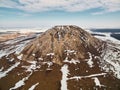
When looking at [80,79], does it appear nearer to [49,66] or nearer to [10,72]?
[49,66]

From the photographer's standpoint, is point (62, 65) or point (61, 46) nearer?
point (62, 65)

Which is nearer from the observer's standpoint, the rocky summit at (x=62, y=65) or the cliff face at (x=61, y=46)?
the rocky summit at (x=62, y=65)

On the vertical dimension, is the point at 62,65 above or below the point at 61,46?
below

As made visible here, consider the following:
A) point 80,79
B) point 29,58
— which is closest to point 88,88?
point 80,79

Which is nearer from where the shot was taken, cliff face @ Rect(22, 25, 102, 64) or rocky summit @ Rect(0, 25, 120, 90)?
Result: rocky summit @ Rect(0, 25, 120, 90)

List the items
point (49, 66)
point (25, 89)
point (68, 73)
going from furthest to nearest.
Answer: point (49, 66), point (68, 73), point (25, 89)
